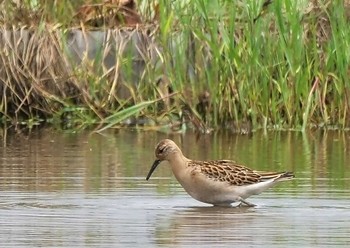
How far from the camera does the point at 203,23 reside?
14484 mm

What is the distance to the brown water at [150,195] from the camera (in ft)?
26.8

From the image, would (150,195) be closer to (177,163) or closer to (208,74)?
(177,163)

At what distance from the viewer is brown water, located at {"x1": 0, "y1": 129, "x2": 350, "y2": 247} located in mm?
8156

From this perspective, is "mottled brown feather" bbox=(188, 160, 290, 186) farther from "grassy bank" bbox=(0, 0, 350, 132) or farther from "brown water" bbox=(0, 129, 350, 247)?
"grassy bank" bbox=(0, 0, 350, 132)

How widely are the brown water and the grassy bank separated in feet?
1.12

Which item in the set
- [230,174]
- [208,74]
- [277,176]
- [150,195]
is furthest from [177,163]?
[208,74]

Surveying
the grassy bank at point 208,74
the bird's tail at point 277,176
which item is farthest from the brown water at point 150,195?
the grassy bank at point 208,74

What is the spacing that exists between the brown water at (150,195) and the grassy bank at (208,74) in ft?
1.12

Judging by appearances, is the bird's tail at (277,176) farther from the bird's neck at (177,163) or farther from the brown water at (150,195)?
the bird's neck at (177,163)

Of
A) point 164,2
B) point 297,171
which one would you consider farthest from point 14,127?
point 297,171

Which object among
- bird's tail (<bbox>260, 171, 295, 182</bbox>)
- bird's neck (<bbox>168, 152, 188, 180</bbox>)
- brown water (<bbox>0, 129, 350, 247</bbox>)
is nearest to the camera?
brown water (<bbox>0, 129, 350, 247</bbox>)

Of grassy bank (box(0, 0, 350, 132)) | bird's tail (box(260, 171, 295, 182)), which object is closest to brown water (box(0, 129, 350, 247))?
bird's tail (box(260, 171, 295, 182))

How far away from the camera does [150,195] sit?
33.2 ft

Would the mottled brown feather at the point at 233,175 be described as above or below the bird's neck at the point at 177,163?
below
